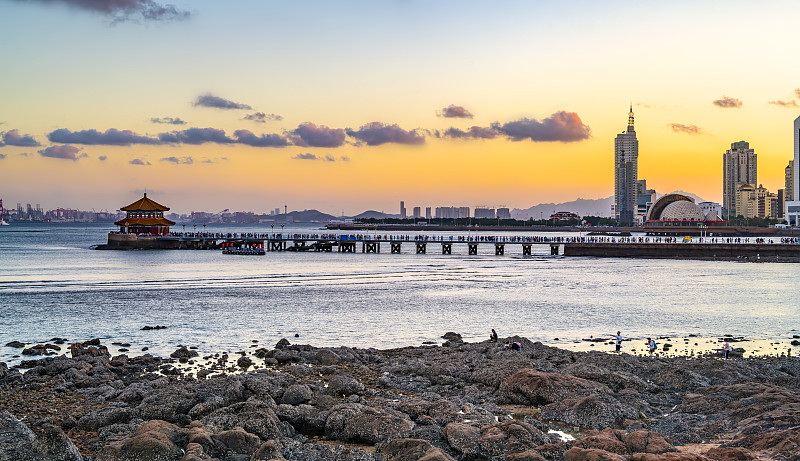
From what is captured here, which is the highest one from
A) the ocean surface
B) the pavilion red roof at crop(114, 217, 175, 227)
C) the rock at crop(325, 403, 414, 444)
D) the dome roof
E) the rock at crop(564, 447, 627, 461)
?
the dome roof

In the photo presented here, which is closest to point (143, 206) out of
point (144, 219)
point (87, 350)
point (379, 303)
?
point (144, 219)

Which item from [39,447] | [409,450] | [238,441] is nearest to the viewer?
[39,447]

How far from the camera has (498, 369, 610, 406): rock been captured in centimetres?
1672

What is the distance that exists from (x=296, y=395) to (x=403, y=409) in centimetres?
279

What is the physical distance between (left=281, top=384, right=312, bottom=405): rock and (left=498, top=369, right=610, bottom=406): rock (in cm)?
502

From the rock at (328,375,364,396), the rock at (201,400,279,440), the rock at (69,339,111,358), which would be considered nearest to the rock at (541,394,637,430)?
the rock at (328,375,364,396)

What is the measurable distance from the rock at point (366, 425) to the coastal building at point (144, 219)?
92942 mm

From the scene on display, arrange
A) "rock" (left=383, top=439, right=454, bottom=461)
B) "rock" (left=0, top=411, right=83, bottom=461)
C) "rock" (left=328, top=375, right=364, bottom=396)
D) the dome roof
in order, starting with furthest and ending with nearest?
the dome roof < "rock" (left=328, top=375, right=364, bottom=396) < "rock" (left=383, top=439, right=454, bottom=461) < "rock" (left=0, top=411, right=83, bottom=461)

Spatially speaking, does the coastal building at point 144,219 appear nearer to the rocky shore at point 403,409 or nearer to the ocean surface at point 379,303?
the ocean surface at point 379,303

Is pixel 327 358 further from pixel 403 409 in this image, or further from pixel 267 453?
pixel 267 453

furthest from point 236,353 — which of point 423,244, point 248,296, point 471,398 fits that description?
point 423,244

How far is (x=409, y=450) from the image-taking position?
39.8 ft

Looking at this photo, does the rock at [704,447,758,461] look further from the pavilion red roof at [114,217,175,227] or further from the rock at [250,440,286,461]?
the pavilion red roof at [114,217,175,227]

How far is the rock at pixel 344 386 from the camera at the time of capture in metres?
17.9
